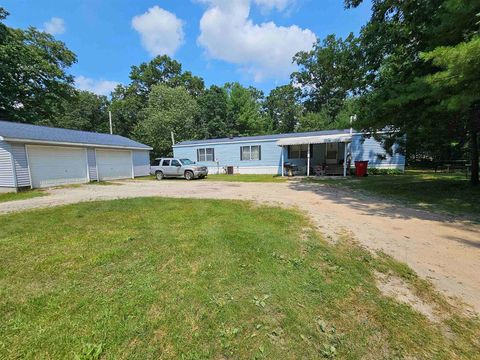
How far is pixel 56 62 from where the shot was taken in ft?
78.6

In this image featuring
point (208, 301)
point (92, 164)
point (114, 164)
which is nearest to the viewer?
point (208, 301)

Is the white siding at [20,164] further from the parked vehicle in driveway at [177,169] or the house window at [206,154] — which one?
the house window at [206,154]

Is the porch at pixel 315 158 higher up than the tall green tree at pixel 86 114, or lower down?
lower down

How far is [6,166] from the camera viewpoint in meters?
11.2

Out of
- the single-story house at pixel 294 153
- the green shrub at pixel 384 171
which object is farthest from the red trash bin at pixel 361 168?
the green shrub at pixel 384 171

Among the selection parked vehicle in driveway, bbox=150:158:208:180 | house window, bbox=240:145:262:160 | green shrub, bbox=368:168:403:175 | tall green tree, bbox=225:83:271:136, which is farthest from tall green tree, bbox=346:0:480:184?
tall green tree, bbox=225:83:271:136

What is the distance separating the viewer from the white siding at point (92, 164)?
15.1 meters

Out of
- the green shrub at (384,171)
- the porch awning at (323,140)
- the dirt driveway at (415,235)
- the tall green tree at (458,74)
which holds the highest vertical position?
the tall green tree at (458,74)

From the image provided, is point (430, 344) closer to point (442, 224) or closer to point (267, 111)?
point (442, 224)

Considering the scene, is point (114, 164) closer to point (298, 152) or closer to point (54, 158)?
point (54, 158)

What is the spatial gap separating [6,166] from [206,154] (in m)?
13.6

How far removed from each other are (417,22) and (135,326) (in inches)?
410

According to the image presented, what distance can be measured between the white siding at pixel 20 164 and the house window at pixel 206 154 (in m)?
12.7

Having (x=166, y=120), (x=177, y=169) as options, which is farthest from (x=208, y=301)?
(x=166, y=120)
